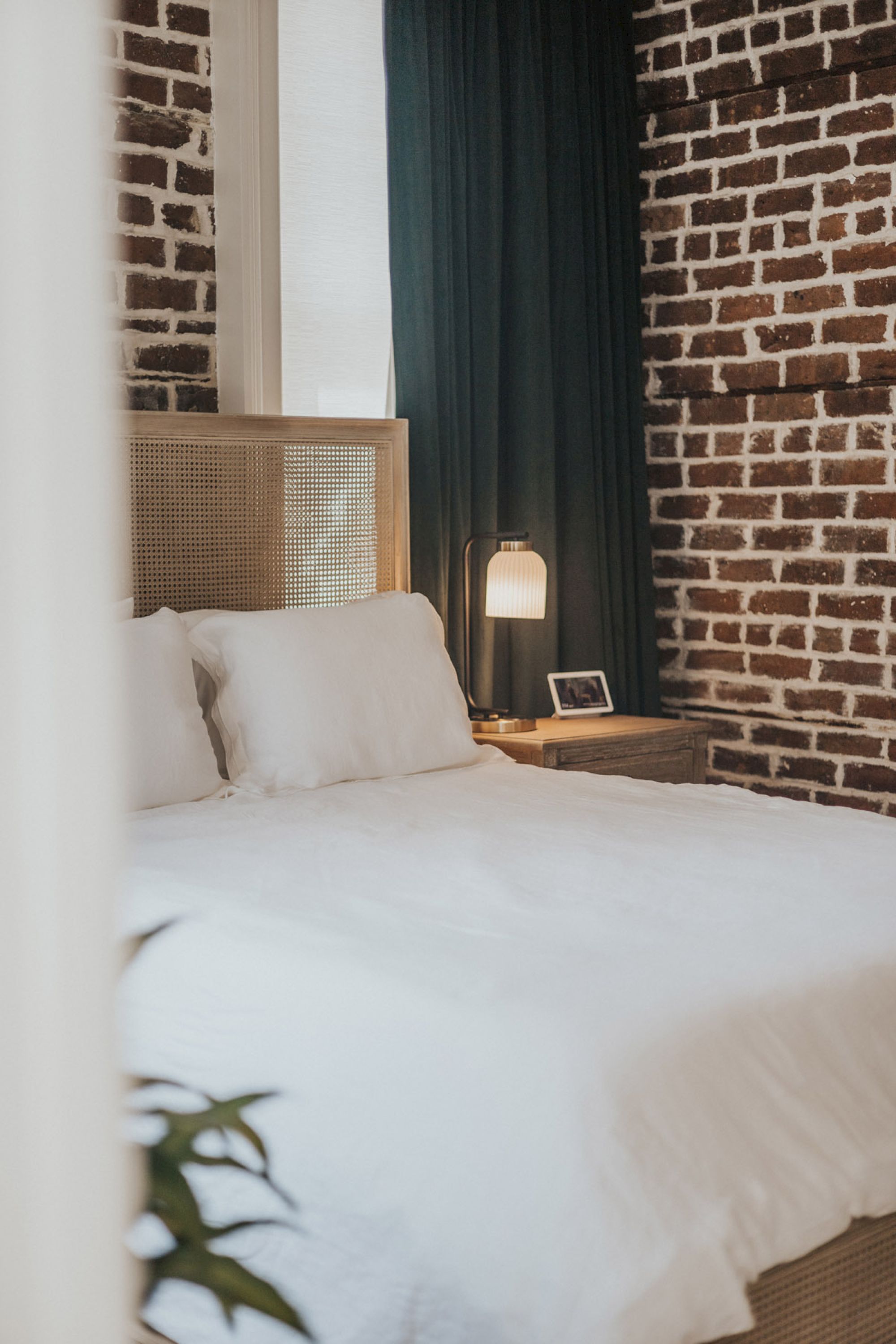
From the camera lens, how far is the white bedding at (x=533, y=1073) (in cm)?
129

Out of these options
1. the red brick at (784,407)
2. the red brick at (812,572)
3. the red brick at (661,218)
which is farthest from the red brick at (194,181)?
the red brick at (812,572)

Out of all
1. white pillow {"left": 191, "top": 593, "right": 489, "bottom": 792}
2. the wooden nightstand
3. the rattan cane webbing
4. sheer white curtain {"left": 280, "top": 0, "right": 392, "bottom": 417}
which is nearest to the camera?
the rattan cane webbing

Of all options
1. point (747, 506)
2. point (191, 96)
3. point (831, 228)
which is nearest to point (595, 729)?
point (747, 506)

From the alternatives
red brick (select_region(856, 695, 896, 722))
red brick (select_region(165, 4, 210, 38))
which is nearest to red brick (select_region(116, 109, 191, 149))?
red brick (select_region(165, 4, 210, 38))

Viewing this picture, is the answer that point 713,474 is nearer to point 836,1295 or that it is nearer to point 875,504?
point 875,504

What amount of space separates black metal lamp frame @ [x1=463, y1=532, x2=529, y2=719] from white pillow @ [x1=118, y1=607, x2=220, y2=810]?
1028 mm

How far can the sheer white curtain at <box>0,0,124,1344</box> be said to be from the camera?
0.38 metres

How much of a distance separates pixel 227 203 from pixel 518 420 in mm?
994

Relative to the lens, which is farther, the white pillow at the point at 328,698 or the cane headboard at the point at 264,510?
the cane headboard at the point at 264,510

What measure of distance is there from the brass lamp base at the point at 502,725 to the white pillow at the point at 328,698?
15.0 inches

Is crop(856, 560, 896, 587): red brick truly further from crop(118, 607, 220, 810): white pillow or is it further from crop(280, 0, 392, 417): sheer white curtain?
crop(118, 607, 220, 810): white pillow

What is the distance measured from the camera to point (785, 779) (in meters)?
3.93

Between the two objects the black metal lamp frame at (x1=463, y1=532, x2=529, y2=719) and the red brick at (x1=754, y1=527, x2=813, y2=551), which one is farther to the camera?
the red brick at (x1=754, y1=527, x2=813, y2=551)

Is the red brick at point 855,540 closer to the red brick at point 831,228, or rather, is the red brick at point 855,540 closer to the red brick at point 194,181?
the red brick at point 831,228
